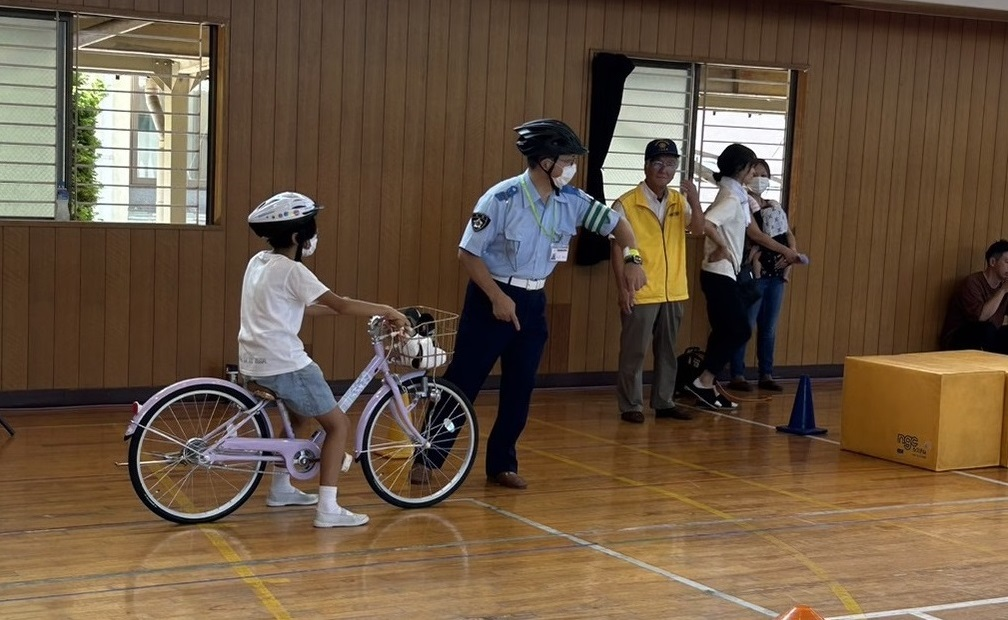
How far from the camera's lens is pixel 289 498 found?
5840 millimetres

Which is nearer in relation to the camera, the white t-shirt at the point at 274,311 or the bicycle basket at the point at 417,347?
the white t-shirt at the point at 274,311

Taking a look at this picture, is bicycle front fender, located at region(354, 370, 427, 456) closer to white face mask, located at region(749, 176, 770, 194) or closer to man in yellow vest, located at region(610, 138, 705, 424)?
man in yellow vest, located at region(610, 138, 705, 424)

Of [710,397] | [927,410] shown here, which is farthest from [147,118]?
[927,410]

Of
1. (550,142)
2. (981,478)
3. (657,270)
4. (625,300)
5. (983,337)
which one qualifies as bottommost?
(981,478)

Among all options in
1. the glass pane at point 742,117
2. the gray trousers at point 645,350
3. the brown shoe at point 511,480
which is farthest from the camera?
the glass pane at point 742,117

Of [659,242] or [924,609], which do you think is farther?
[659,242]

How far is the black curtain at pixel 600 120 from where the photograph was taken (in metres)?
9.39

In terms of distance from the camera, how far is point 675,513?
6066 mm

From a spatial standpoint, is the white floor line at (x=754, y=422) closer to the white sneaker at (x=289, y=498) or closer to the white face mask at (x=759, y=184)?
the white face mask at (x=759, y=184)

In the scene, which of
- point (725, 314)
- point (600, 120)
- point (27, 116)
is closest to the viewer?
point (27, 116)

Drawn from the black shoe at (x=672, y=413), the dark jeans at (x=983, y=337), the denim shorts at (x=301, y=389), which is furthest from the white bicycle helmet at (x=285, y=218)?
the dark jeans at (x=983, y=337)

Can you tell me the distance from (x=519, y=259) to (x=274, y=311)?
50.3 inches

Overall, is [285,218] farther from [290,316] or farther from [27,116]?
[27,116]

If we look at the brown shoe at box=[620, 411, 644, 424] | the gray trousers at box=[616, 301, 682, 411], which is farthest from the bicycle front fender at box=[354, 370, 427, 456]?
the brown shoe at box=[620, 411, 644, 424]
